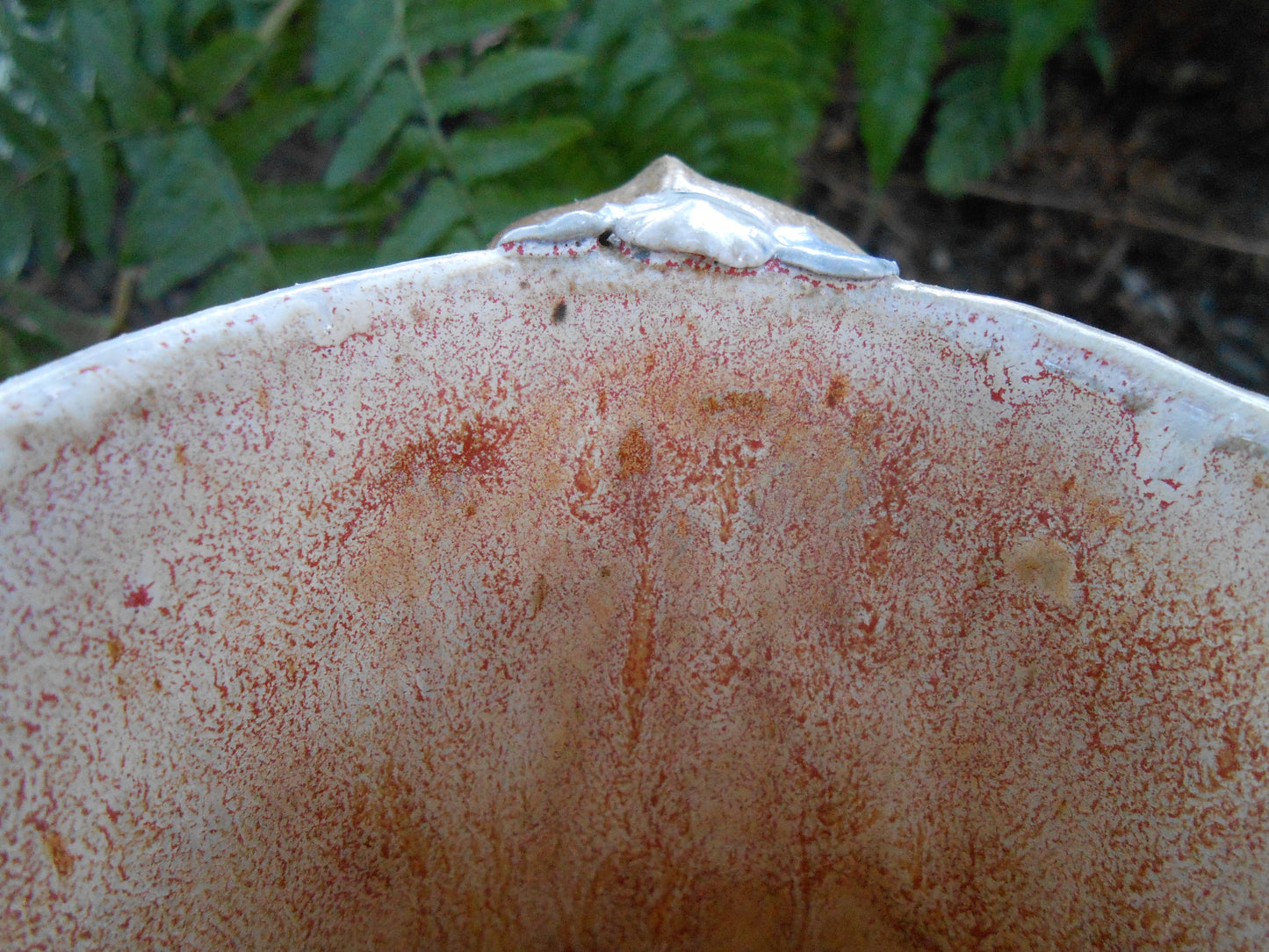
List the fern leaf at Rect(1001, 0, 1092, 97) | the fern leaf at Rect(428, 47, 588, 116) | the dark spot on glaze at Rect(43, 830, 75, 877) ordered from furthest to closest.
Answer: the fern leaf at Rect(1001, 0, 1092, 97), the fern leaf at Rect(428, 47, 588, 116), the dark spot on glaze at Rect(43, 830, 75, 877)

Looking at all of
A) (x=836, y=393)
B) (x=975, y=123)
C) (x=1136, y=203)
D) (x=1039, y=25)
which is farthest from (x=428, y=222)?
(x=1136, y=203)

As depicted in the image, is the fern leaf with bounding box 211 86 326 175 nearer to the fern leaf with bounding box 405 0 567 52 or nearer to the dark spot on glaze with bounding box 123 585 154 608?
the fern leaf with bounding box 405 0 567 52

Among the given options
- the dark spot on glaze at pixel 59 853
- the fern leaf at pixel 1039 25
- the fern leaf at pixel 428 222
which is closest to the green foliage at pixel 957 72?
the fern leaf at pixel 1039 25

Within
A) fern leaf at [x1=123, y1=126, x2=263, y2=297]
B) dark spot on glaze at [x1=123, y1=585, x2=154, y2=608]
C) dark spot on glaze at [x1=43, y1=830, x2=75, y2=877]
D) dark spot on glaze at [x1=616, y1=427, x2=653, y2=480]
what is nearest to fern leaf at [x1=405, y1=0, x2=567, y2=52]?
fern leaf at [x1=123, y1=126, x2=263, y2=297]

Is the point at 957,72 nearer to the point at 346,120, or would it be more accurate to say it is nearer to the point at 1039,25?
the point at 1039,25

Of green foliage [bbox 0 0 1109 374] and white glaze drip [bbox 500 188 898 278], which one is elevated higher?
green foliage [bbox 0 0 1109 374]

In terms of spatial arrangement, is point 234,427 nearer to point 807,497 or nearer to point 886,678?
point 807,497

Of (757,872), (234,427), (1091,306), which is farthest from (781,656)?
(1091,306)
